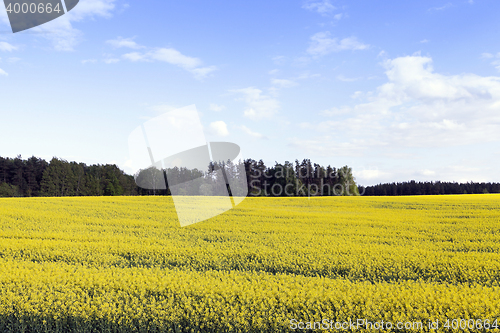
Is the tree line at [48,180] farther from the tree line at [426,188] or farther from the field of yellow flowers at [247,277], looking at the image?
the tree line at [426,188]

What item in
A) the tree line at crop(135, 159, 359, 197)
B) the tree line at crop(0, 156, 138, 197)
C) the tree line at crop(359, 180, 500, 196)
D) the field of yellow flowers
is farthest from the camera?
the tree line at crop(359, 180, 500, 196)

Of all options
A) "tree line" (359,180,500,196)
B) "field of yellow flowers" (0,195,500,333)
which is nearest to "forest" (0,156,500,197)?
"tree line" (359,180,500,196)

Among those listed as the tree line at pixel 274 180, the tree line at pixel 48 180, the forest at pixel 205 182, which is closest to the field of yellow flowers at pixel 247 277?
the forest at pixel 205 182

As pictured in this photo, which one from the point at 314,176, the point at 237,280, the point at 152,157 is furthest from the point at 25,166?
A: the point at 237,280

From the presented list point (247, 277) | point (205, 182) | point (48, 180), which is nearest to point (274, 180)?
point (205, 182)

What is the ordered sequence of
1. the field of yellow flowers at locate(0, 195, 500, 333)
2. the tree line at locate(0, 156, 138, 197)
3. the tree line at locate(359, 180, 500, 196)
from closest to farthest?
the field of yellow flowers at locate(0, 195, 500, 333) < the tree line at locate(0, 156, 138, 197) < the tree line at locate(359, 180, 500, 196)

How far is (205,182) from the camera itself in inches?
2842

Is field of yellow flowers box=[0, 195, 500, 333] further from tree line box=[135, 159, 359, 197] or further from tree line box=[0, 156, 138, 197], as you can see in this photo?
tree line box=[0, 156, 138, 197]

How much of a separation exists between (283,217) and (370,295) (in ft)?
53.2

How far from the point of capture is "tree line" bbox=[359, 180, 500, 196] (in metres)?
80.3

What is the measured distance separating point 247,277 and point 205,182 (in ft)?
214

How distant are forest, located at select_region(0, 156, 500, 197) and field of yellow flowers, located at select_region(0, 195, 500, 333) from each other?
153ft

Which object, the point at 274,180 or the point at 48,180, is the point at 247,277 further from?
the point at 48,180

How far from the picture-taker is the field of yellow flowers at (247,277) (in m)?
5.27
